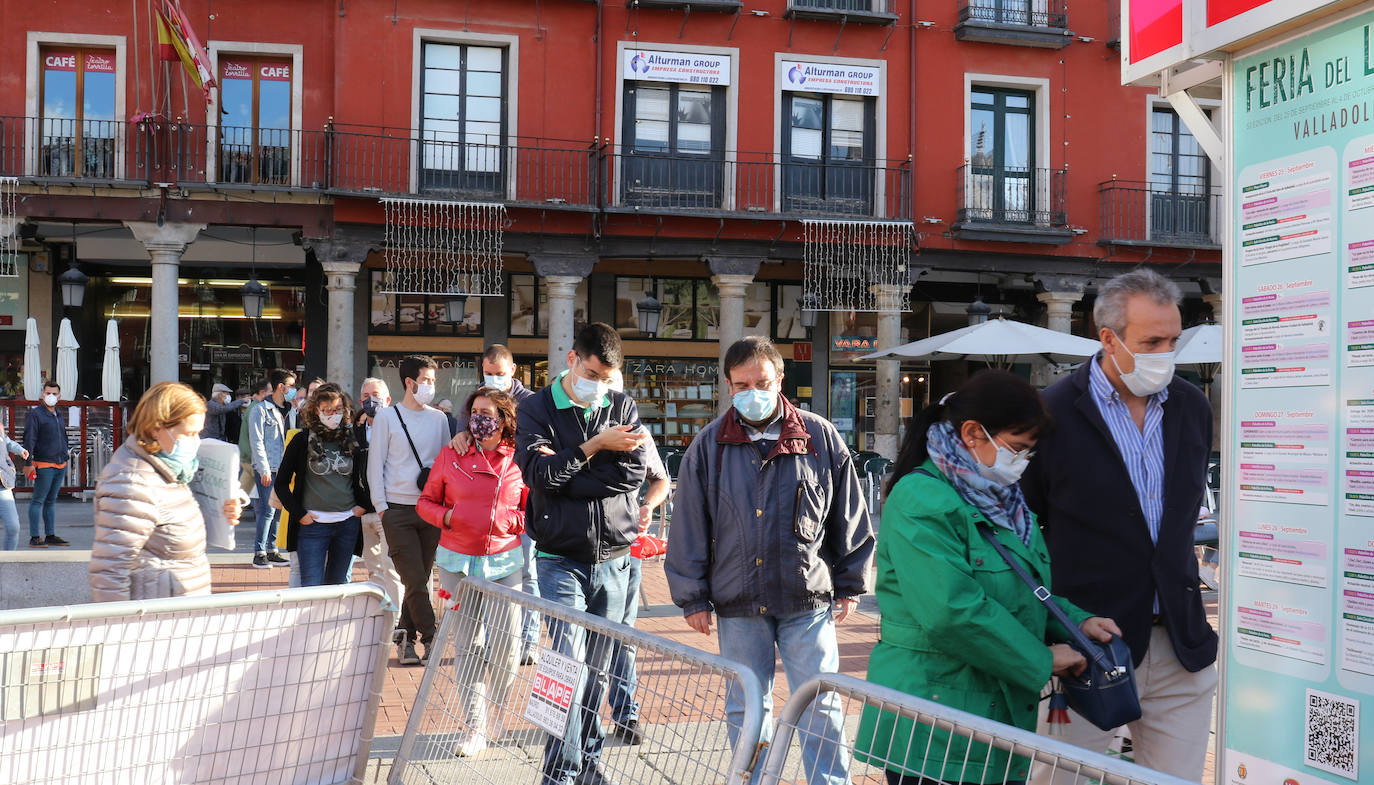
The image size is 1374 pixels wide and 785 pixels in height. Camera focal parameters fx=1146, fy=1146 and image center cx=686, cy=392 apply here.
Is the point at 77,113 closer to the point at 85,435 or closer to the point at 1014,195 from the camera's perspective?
the point at 85,435

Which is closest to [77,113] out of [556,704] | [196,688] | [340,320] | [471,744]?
[340,320]

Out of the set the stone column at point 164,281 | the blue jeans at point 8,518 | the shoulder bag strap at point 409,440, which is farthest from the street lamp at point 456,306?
the shoulder bag strap at point 409,440

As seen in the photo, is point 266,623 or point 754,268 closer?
point 266,623

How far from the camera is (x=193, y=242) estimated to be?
18938 mm

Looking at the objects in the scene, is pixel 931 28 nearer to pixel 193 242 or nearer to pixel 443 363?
pixel 443 363

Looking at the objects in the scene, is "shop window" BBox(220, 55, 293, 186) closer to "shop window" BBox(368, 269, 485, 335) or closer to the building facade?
the building facade

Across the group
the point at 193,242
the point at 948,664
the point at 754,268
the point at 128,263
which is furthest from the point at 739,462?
the point at 128,263

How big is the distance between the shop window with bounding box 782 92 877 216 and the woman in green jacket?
1684 cm

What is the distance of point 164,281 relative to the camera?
17.7m

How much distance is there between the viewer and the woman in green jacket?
2805mm

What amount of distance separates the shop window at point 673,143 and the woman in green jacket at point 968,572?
16.3 meters

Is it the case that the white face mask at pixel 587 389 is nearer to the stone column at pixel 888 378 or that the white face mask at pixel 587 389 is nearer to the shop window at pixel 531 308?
the stone column at pixel 888 378

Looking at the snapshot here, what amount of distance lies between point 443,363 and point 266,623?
56.0 feet

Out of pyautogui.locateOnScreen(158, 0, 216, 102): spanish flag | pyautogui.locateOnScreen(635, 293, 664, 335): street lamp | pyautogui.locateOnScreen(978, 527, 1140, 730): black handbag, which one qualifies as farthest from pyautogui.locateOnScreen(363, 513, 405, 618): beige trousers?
pyautogui.locateOnScreen(635, 293, 664, 335): street lamp
